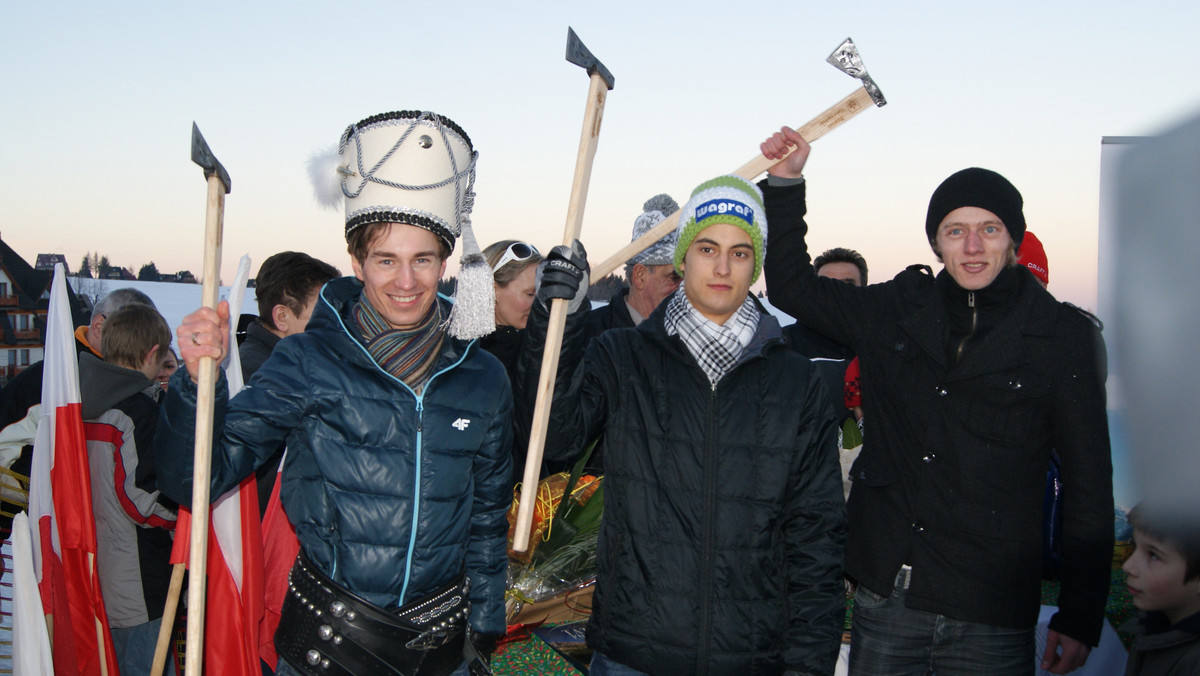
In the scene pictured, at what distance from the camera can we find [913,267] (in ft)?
9.20

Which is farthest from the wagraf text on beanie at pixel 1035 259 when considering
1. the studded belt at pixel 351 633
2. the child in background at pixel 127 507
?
the child in background at pixel 127 507

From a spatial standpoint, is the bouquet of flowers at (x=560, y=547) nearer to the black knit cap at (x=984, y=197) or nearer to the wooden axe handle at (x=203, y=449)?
the wooden axe handle at (x=203, y=449)

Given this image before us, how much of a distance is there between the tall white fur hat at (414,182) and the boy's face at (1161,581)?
208 cm

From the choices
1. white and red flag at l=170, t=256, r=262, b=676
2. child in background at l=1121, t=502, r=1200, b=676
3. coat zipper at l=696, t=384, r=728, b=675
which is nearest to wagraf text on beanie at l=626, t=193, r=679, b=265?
coat zipper at l=696, t=384, r=728, b=675

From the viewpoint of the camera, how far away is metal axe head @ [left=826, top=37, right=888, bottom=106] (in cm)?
250

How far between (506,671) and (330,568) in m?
1.70

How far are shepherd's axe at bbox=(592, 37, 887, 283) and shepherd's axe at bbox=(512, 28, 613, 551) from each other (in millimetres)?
381

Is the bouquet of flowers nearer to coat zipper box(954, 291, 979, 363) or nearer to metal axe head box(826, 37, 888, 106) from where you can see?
coat zipper box(954, 291, 979, 363)

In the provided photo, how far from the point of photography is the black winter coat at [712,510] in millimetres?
2145

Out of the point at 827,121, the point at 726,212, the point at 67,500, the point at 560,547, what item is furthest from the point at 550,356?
the point at 67,500

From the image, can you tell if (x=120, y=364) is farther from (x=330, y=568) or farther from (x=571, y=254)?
(x=571, y=254)

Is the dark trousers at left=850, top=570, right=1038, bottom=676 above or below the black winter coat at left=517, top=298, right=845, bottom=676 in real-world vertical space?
below

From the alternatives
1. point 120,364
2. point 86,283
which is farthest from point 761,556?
point 86,283

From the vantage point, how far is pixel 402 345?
2184 mm
